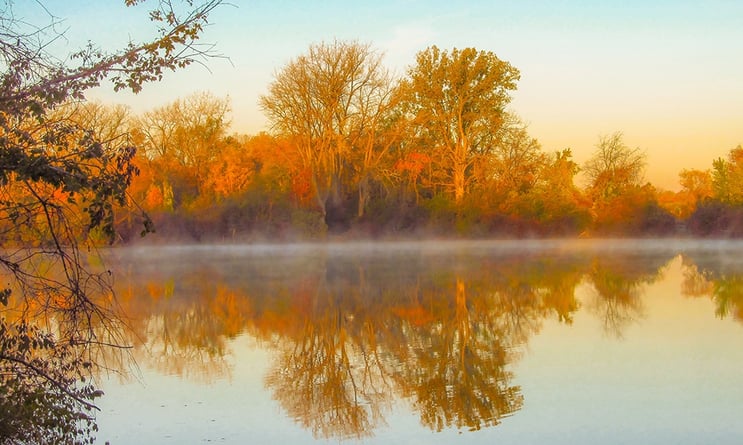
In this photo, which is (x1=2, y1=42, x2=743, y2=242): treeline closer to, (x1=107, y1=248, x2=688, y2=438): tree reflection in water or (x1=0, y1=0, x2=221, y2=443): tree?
(x1=107, y1=248, x2=688, y2=438): tree reflection in water

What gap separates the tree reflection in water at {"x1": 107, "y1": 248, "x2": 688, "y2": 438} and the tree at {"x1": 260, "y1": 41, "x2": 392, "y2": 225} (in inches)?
736

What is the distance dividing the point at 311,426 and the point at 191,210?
128 feet

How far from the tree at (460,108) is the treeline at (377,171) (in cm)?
8

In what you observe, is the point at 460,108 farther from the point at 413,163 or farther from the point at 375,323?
the point at 375,323

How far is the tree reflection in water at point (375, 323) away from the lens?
310 inches

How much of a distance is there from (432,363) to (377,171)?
3612 cm

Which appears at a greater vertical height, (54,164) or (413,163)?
(413,163)

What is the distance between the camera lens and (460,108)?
4719 centimetres

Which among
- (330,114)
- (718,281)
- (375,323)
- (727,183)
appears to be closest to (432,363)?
(375,323)

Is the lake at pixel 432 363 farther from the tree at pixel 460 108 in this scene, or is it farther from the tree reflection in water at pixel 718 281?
the tree at pixel 460 108

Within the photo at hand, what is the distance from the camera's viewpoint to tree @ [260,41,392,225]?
43.1 m

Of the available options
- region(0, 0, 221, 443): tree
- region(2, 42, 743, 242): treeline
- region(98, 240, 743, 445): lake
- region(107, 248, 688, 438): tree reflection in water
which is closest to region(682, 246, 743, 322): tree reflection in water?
region(98, 240, 743, 445): lake

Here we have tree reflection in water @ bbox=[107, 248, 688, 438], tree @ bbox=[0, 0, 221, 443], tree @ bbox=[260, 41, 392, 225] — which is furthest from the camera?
tree @ bbox=[260, 41, 392, 225]

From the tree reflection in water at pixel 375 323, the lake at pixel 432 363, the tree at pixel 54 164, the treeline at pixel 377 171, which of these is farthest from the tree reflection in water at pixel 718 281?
the treeline at pixel 377 171
